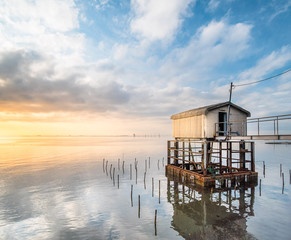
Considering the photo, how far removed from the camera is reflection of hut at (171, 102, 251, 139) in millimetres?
19156

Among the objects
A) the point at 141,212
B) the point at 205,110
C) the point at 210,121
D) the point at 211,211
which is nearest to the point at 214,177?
the point at 211,211

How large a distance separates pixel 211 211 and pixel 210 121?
9.40 meters

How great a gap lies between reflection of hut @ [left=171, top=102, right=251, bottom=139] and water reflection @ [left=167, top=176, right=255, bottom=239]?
6.01 meters

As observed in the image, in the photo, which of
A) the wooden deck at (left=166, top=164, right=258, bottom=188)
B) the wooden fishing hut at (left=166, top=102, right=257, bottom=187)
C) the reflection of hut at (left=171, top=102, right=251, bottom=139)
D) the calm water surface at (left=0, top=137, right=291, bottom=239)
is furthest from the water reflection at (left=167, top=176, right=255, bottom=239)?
the reflection of hut at (left=171, top=102, right=251, bottom=139)

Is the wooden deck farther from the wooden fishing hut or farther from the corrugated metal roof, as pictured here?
the corrugated metal roof

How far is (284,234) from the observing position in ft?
33.0

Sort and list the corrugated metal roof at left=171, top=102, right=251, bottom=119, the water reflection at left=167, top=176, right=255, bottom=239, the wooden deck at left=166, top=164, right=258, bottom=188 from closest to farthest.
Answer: the water reflection at left=167, top=176, right=255, bottom=239 < the wooden deck at left=166, top=164, right=258, bottom=188 < the corrugated metal roof at left=171, top=102, right=251, bottom=119

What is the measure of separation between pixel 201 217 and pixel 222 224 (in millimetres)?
1515

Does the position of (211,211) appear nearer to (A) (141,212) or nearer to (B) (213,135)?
(A) (141,212)

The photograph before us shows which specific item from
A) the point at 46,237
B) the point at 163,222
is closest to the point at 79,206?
the point at 46,237

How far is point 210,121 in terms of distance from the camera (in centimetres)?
1934

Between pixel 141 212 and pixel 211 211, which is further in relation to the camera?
pixel 211 211

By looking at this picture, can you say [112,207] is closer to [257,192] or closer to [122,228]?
[122,228]

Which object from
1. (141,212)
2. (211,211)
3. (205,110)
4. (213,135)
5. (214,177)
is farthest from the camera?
(213,135)
